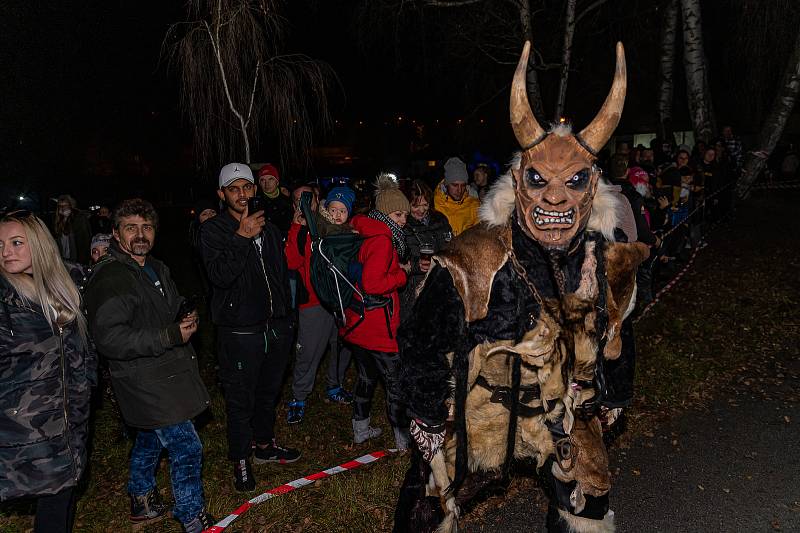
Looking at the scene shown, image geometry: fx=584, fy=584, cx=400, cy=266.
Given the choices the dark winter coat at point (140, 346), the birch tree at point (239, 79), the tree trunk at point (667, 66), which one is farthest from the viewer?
the tree trunk at point (667, 66)

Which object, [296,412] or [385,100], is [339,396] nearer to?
[296,412]

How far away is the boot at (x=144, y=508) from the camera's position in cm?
421

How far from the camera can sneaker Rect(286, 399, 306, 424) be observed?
5805 millimetres

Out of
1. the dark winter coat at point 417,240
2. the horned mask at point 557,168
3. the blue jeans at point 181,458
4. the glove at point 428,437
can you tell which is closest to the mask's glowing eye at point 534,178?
the horned mask at point 557,168

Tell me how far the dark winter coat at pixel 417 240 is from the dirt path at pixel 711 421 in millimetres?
1940

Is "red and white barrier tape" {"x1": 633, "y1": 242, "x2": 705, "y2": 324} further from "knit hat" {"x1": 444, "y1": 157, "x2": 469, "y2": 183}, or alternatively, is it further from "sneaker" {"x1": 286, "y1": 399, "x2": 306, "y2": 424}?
"sneaker" {"x1": 286, "y1": 399, "x2": 306, "y2": 424}

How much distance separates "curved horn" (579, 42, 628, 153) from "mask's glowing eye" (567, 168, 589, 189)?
130 millimetres

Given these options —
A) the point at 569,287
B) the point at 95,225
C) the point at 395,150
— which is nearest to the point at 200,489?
the point at 569,287

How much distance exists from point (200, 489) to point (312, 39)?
14626 millimetres

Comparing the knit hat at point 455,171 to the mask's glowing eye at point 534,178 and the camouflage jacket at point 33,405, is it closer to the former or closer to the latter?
the mask's glowing eye at point 534,178

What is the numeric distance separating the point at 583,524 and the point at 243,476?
2.64 m

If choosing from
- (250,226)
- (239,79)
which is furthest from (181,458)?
(239,79)

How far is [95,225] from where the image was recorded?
13.1 m

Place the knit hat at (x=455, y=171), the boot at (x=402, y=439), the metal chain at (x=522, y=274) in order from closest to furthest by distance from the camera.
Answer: the metal chain at (x=522, y=274) → the boot at (x=402, y=439) → the knit hat at (x=455, y=171)
